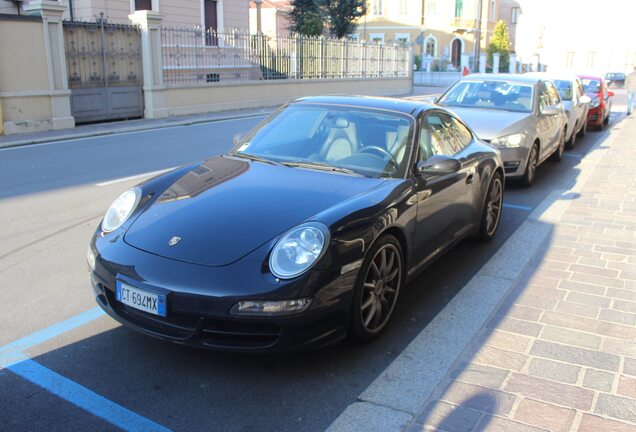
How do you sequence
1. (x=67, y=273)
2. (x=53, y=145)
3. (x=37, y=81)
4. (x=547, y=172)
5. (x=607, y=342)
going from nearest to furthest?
(x=607, y=342) < (x=67, y=273) < (x=547, y=172) < (x=53, y=145) < (x=37, y=81)

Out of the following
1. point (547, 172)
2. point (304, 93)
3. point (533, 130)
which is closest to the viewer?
point (533, 130)

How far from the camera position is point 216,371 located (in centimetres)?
348

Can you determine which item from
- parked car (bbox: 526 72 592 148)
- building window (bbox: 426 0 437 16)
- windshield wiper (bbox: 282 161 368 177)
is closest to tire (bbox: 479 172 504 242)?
windshield wiper (bbox: 282 161 368 177)

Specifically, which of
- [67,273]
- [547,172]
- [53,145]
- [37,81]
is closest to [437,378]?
[67,273]

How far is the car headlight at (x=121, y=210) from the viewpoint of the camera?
12.9 feet

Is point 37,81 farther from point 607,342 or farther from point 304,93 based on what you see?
point 607,342

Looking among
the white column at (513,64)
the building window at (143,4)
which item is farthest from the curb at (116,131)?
the white column at (513,64)

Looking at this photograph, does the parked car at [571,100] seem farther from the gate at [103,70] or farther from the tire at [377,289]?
the gate at [103,70]

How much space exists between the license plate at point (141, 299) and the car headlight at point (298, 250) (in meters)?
0.62

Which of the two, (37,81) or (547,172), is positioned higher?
(37,81)

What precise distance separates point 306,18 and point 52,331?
35.1 m

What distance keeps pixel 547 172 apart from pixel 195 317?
8.59 metres

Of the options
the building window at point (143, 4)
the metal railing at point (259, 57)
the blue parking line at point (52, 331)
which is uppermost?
the building window at point (143, 4)

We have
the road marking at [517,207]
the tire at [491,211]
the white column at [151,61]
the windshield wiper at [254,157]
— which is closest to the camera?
the windshield wiper at [254,157]
